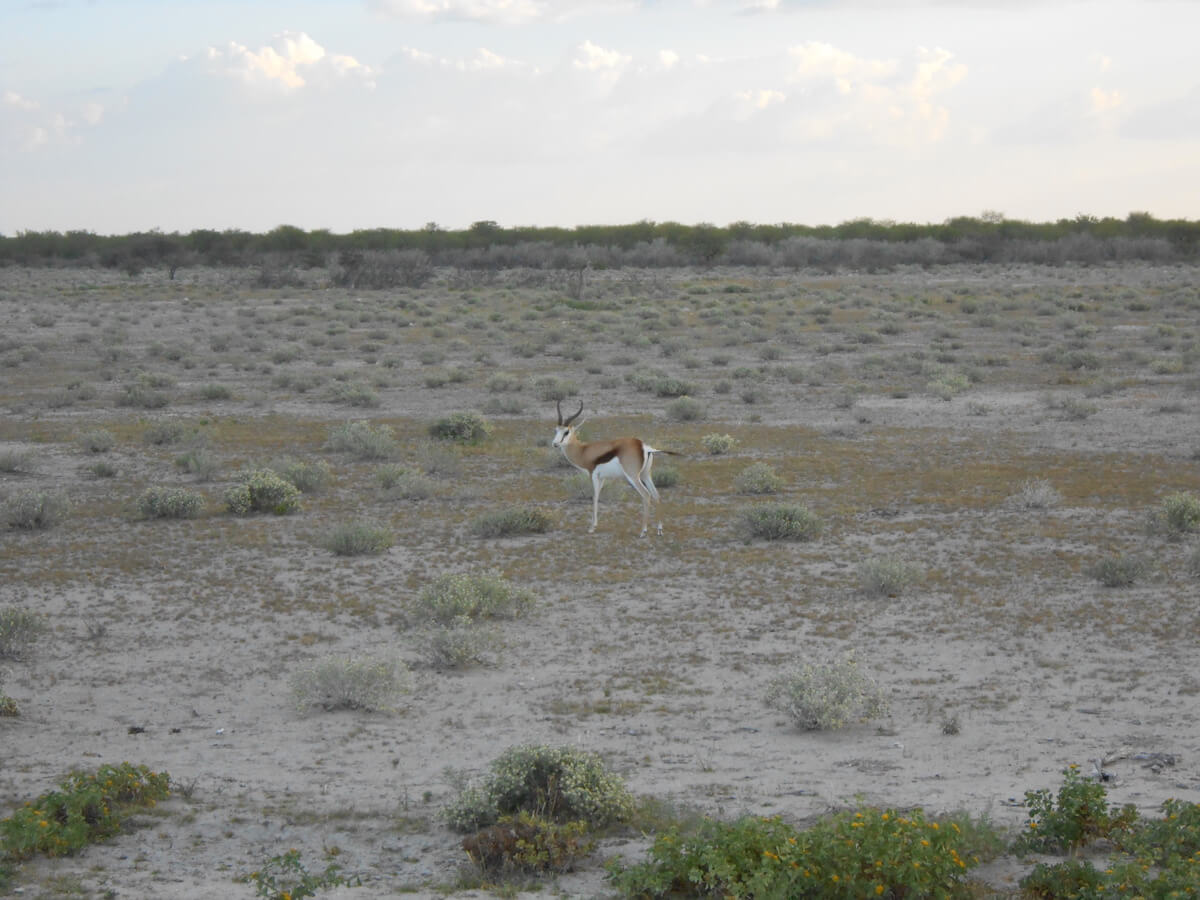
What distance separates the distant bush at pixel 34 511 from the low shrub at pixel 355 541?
11.7 feet

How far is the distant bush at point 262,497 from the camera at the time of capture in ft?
47.9

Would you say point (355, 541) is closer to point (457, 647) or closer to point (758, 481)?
point (457, 647)

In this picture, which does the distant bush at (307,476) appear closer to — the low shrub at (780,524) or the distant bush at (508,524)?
the distant bush at (508,524)

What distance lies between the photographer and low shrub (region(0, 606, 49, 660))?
965 centimetres

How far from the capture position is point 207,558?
12.8 m


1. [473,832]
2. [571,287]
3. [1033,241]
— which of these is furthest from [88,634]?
[1033,241]

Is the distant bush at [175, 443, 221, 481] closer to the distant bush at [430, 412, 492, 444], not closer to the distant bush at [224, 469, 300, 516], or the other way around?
the distant bush at [224, 469, 300, 516]

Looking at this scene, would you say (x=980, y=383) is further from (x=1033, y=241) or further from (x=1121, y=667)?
(x=1033, y=241)

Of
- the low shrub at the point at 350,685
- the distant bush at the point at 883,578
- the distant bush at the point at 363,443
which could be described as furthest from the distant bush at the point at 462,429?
the low shrub at the point at 350,685

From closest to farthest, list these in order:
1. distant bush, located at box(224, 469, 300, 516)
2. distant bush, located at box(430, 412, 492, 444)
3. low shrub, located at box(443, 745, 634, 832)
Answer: low shrub, located at box(443, 745, 634, 832)
distant bush, located at box(224, 469, 300, 516)
distant bush, located at box(430, 412, 492, 444)

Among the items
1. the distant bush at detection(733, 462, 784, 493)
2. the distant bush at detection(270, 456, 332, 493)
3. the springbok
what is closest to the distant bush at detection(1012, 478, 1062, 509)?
the distant bush at detection(733, 462, 784, 493)

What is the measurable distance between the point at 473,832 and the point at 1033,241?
272ft

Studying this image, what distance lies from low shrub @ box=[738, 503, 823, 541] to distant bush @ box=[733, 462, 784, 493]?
2.14m

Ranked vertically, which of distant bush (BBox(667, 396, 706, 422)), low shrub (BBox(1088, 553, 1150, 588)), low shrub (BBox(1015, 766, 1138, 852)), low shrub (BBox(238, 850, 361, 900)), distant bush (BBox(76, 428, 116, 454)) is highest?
distant bush (BBox(667, 396, 706, 422))
